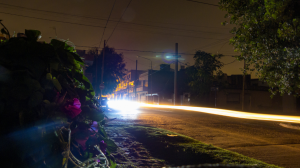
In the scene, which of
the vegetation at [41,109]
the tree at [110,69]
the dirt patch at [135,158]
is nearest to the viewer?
the vegetation at [41,109]

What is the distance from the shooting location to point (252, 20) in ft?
36.6

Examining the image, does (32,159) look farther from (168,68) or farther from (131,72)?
(131,72)

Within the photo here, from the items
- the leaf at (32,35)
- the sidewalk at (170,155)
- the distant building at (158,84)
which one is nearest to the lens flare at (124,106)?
the distant building at (158,84)

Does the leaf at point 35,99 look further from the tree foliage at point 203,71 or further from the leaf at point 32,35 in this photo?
the tree foliage at point 203,71

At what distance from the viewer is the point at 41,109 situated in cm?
121

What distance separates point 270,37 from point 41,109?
473 inches

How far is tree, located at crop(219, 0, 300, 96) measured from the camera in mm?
9578

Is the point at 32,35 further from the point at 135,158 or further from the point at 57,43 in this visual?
the point at 135,158

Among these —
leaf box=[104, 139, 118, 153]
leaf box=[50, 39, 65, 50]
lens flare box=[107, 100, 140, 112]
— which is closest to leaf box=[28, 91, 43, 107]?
leaf box=[50, 39, 65, 50]

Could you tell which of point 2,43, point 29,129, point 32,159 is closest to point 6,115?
point 29,129

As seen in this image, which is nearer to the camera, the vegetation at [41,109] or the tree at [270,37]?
the vegetation at [41,109]

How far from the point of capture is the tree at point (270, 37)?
377 inches

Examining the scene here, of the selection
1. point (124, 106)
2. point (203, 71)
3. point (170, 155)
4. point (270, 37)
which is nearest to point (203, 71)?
point (203, 71)

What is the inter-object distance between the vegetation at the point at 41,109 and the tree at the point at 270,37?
1021cm
